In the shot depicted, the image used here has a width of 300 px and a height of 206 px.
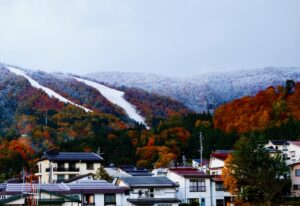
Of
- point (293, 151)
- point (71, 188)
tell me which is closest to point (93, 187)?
point (71, 188)

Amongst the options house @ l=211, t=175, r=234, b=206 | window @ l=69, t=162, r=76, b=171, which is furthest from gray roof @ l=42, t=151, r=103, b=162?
house @ l=211, t=175, r=234, b=206

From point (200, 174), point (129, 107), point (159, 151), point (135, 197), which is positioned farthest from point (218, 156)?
point (129, 107)

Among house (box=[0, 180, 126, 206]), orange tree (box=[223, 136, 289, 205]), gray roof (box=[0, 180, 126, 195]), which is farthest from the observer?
orange tree (box=[223, 136, 289, 205])

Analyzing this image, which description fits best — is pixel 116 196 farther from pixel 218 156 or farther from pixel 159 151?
pixel 159 151

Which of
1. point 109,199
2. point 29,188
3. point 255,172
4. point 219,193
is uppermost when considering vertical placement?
point 255,172

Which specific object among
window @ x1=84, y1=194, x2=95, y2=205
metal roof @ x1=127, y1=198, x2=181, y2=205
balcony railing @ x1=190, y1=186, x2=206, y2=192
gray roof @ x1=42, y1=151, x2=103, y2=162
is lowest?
metal roof @ x1=127, y1=198, x2=181, y2=205

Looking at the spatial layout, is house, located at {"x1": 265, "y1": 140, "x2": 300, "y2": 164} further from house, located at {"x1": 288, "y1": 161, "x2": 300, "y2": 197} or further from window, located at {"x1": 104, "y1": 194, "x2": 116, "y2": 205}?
window, located at {"x1": 104, "y1": 194, "x2": 116, "y2": 205}

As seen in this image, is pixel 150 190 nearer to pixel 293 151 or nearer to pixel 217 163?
pixel 217 163
